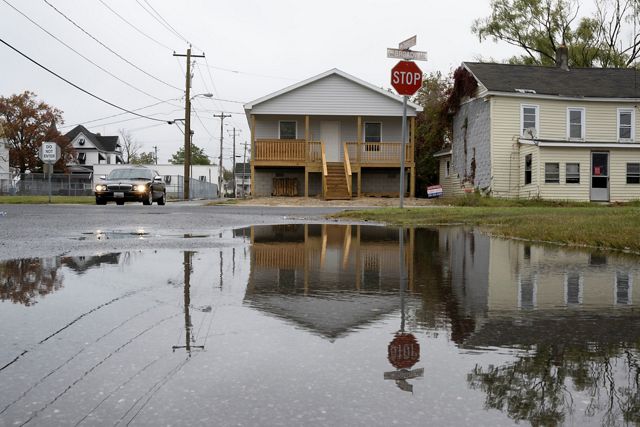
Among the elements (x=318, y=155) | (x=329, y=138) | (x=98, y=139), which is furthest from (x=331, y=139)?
(x=98, y=139)

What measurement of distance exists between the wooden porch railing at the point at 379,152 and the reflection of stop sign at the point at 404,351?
29.5 m

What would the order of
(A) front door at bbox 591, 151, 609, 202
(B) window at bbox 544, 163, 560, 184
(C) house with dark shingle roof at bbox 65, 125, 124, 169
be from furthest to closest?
(C) house with dark shingle roof at bbox 65, 125, 124, 169 → (A) front door at bbox 591, 151, 609, 202 → (B) window at bbox 544, 163, 560, 184

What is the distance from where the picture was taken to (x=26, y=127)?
7806 cm

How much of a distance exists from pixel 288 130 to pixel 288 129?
0.07m

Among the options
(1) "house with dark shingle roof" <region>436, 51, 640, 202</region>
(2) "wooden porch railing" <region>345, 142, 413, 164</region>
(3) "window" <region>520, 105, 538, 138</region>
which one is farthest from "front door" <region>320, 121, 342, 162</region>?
(3) "window" <region>520, 105, 538, 138</region>

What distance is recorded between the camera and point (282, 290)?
18.3ft

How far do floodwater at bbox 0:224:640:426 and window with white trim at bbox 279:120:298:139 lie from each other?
28.4m

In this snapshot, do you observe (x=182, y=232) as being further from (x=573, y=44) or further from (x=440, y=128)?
(x=573, y=44)

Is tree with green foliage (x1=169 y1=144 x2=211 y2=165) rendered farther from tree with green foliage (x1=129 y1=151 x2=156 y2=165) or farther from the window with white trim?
the window with white trim

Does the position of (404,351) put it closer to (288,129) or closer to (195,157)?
(288,129)

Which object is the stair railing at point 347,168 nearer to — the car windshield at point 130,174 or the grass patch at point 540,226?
the car windshield at point 130,174

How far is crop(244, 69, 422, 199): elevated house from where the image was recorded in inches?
1286

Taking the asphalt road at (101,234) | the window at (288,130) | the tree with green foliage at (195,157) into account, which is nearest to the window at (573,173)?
the window at (288,130)

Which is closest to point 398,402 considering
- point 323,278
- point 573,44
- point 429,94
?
point 323,278
